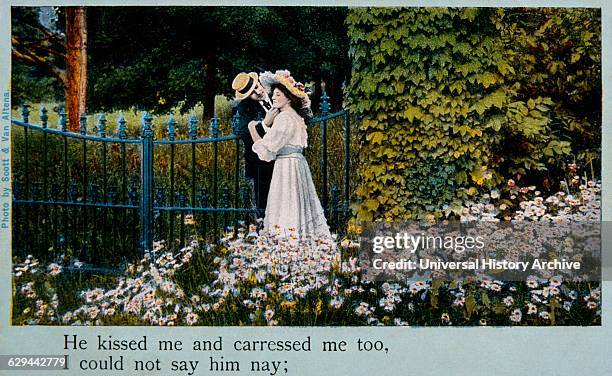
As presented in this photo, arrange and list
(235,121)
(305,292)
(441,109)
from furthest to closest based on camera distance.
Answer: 1. (235,121)
2. (305,292)
3. (441,109)

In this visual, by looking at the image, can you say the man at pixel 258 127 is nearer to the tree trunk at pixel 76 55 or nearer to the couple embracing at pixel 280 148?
the couple embracing at pixel 280 148

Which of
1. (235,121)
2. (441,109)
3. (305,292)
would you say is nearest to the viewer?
(441,109)

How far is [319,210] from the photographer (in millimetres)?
6254

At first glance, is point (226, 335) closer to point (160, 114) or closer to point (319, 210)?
point (319, 210)

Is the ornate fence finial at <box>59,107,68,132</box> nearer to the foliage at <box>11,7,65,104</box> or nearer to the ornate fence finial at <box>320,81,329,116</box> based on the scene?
the foliage at <box>11,7,65,104</box>

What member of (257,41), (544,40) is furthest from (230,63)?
(544,40)

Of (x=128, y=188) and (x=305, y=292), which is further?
(x=128, y=188)

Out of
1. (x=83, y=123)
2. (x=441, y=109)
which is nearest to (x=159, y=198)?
(x=83, y=123)

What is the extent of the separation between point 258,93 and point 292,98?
0.26m

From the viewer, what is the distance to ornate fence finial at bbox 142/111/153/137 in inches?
247

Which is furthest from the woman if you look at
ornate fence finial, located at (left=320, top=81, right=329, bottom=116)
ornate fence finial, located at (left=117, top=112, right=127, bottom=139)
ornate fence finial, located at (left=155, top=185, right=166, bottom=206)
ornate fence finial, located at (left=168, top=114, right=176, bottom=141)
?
ornate fence finial, located at (left=117, top=112, right=127, bottom=139)

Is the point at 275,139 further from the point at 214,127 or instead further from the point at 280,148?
the point at 214,127

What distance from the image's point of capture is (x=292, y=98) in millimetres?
6234

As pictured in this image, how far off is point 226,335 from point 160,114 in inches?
69.2
